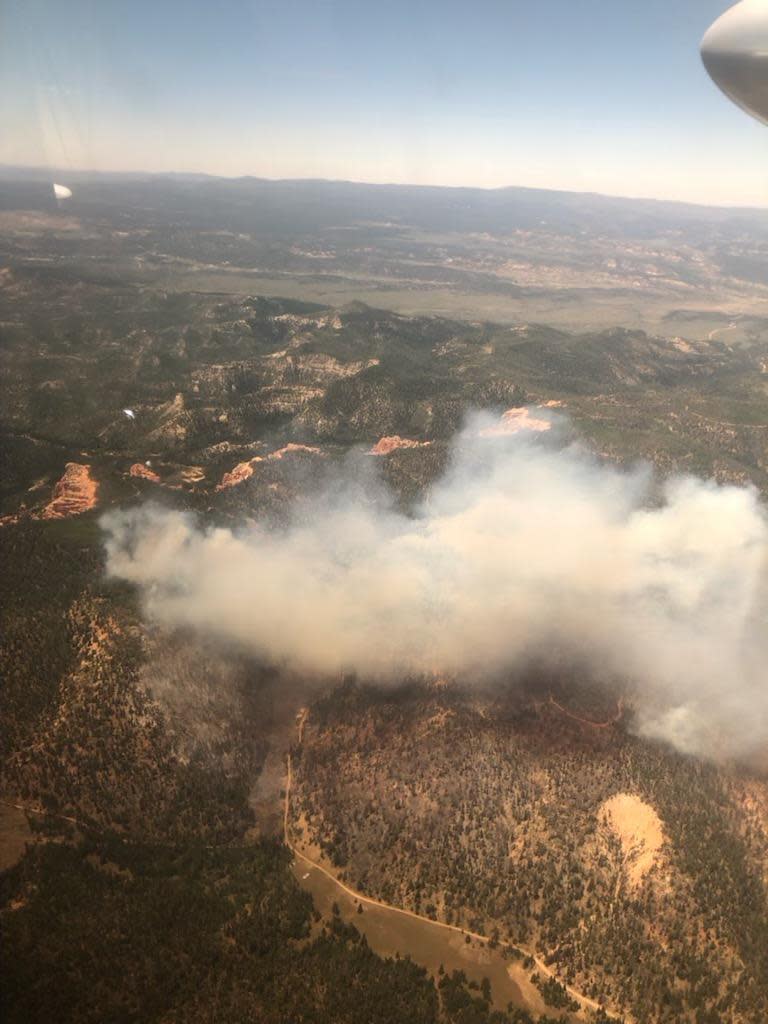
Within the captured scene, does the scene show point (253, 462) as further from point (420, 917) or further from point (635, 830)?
Result: point (635, 830)

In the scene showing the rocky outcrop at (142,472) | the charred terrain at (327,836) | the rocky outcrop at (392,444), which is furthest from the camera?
the rocky outcrop at (392,444)

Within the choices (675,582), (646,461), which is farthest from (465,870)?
(646,461)

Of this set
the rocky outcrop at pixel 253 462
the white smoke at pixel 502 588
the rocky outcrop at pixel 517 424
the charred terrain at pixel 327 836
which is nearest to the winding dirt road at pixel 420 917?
the charred terrain at pixel 327 836

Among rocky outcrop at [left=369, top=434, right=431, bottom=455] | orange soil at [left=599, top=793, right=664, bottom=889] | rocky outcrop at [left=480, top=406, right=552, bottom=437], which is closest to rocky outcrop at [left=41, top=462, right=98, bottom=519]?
rocky outcrop at [left=369, top=434, right=431, bottom=455]

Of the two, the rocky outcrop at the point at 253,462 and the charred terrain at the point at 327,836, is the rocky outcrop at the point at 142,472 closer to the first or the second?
the rocky outcrop at the point at 253,462

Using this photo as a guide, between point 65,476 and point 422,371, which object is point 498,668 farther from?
point 422,371

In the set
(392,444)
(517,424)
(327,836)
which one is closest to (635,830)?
(327,836)
